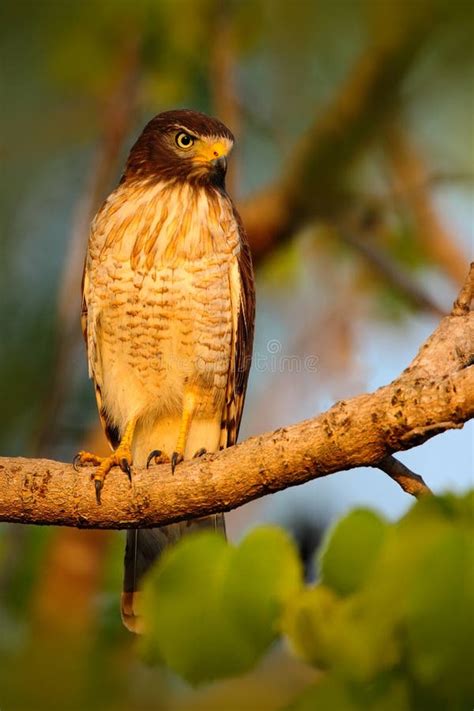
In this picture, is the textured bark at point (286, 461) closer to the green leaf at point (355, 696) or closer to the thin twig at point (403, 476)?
the thin twig at point (403, 476)

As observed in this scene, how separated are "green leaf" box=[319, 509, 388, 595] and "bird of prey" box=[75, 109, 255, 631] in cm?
252

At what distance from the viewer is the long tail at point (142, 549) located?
4.76 meters

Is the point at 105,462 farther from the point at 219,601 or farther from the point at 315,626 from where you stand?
the point at 315,626

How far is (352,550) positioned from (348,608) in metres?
0.12

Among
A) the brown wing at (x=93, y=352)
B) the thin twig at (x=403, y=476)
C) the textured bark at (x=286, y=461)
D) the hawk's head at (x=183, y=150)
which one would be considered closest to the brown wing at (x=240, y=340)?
the hawk's head at (x=183, y=150)

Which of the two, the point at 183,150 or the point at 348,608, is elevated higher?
the point at 183,150

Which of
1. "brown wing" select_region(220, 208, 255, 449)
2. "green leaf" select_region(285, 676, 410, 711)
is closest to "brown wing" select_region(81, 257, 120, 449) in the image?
"brown wing" select_region(220, 208, 255, 449)

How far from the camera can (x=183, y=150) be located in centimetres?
527

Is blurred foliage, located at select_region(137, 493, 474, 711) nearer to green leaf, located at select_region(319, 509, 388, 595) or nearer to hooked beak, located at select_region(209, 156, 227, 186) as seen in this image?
green leaf, located at select_region(319, 509, 388, 595)

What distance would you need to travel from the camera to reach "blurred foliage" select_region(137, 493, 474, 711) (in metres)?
A: 1.84

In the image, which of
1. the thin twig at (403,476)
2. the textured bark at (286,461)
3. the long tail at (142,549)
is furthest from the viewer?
the long tail at (142,549)

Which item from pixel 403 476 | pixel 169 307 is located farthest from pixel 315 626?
pixel 169 307

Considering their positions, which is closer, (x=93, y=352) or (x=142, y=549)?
(x=142, y=549)

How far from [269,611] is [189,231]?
3.06 metres
